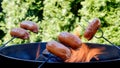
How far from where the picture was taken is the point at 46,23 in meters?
4.61

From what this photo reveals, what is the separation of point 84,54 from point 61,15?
2.48 m

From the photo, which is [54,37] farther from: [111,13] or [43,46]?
[43,46]

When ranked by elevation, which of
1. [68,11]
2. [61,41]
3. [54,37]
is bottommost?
[54,37]

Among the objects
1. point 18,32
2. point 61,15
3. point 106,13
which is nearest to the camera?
point 18,32

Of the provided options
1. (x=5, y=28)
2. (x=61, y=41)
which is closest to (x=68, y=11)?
(x=5, y=28)

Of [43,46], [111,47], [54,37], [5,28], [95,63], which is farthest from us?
[5,28]

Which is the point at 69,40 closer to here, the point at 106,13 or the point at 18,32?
the point at 18,32

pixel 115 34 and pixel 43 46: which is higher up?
pixel 43 46

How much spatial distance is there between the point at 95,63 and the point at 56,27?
2912 millimetres

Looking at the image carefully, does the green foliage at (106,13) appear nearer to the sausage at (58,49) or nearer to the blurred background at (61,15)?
the blurred background at (61,15)

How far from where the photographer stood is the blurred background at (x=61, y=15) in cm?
415

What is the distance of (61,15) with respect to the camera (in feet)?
14.6

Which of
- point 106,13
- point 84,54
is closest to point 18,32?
point 84,54

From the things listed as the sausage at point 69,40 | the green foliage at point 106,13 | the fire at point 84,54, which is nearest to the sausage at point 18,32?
the fire at point 84,54
